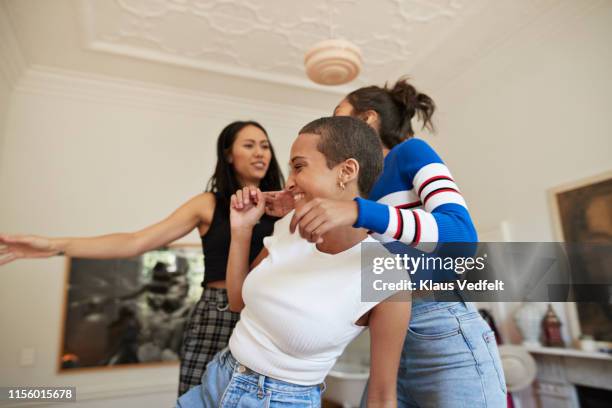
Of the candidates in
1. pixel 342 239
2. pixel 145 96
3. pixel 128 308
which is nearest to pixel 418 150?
pixel 342 239

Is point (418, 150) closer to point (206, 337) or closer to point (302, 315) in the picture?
point (302, 315)

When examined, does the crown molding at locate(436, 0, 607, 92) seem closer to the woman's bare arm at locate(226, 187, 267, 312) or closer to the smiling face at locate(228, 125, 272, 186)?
the smiling face at locate(228, 125, 272, 186)

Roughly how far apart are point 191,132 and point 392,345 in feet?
12.0

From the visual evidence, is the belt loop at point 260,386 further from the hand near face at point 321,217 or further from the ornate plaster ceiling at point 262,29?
the ornate plaster ceiling at point 262,29

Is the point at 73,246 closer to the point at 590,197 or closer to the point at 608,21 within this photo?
the point at 590,197

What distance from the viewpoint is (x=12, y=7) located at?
2889mm

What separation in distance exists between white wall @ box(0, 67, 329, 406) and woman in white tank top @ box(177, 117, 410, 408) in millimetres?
3041

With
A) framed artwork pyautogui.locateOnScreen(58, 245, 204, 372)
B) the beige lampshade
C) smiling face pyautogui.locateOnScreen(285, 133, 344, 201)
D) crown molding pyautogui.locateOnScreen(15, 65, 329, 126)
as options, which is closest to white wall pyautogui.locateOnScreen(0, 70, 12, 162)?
crown molding pyautogui.locateOnScreen(15, 65, 329, 126)

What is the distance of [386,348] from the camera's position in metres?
0.84

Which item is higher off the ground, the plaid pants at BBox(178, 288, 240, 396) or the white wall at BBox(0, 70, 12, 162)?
the white wall at BBox(0, 70, 12, 162)

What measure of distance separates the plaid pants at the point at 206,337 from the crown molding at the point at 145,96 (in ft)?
10.0

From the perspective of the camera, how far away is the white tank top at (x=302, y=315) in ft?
2.75

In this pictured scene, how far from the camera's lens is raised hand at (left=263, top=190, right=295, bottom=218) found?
3.65 ft

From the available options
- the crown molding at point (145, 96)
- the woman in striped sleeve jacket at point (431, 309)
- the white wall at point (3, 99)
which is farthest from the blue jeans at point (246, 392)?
the crown molding at point (145, 96)
